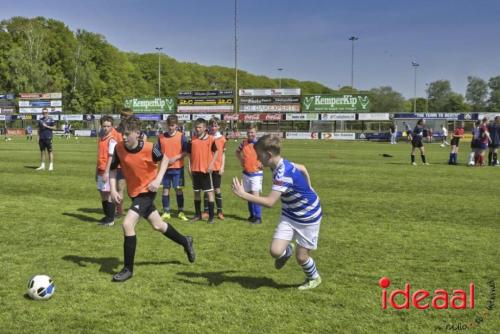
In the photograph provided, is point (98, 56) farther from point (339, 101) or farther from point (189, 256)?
point (189, 256)

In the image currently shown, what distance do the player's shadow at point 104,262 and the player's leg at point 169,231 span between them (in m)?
0.29

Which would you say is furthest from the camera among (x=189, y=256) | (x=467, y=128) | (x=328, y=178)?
(x=467, y=128)

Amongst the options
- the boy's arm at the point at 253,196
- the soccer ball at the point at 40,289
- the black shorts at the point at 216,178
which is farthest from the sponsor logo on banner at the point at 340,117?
the soccer ball at the point at 40,289

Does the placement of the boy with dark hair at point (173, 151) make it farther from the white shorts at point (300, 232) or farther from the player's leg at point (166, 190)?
the white shorts at point (300, 232)

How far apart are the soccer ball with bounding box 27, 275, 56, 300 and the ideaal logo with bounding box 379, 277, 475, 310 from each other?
3886 mm

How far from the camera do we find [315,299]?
4.96m

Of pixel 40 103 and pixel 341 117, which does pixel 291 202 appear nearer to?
pixel 341 117

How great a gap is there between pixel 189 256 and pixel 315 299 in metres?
2.07

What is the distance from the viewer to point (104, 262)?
6312mm

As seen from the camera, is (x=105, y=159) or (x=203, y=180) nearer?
(x=105, y=159)

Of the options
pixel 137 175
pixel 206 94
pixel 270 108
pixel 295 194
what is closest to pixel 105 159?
pixel 137 175

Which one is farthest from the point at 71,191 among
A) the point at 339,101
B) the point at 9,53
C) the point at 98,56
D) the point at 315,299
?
the point at 98,56

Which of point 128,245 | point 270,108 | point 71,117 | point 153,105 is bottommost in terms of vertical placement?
point 128,245

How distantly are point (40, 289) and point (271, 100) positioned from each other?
59951 millimetres
